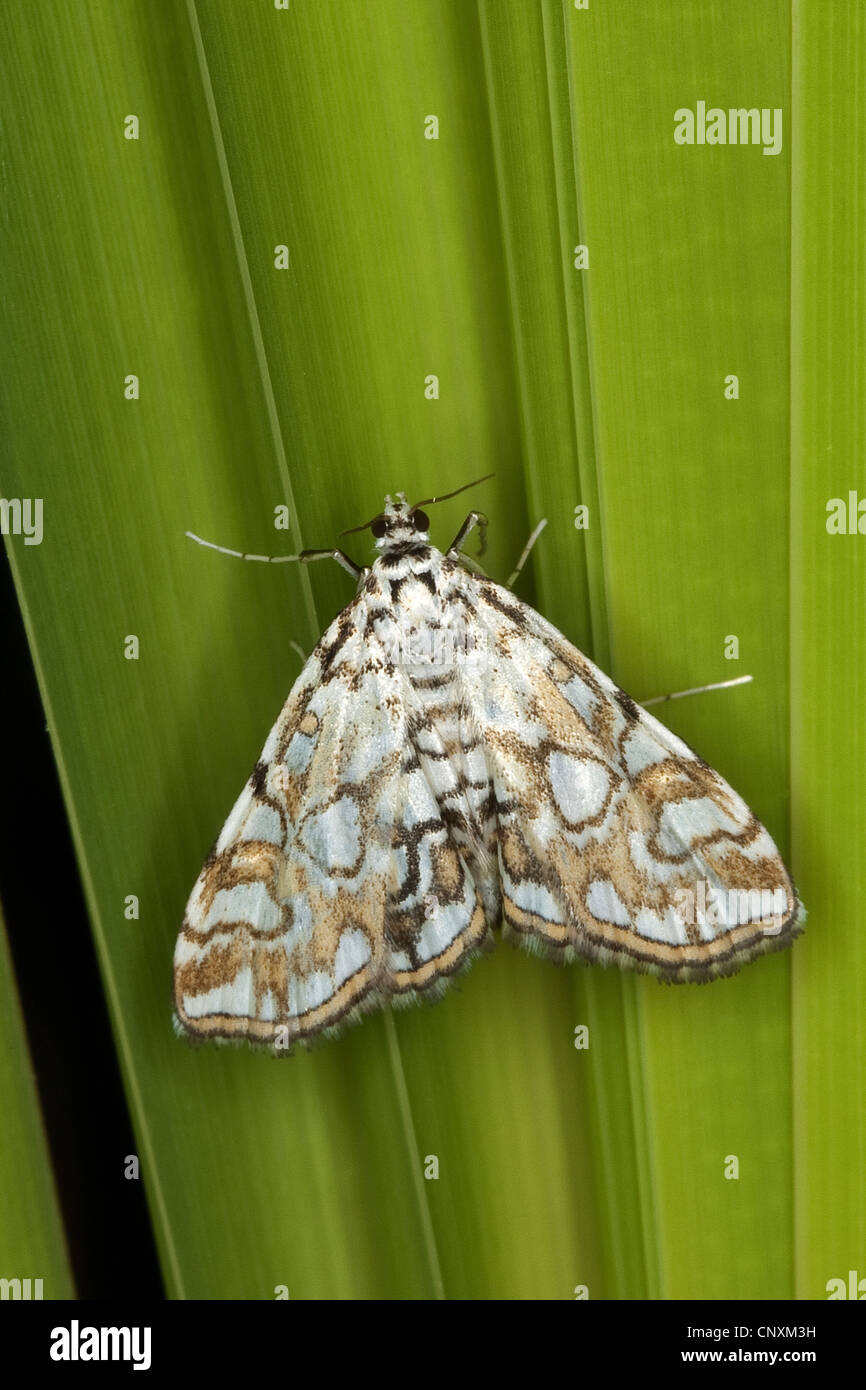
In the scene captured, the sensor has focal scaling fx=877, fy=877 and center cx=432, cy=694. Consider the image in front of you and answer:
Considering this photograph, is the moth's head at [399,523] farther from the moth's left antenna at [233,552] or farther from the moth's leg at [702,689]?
the moth's leg at [702,689]

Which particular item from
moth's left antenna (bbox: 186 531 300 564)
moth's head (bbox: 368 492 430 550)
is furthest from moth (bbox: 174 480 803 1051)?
moth's left antenna (bbox: 186 531 300 564)

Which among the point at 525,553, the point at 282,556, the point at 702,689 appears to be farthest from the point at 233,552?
the point at 702,689

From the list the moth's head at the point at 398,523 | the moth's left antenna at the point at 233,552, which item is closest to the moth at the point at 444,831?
the moth's head at the point at 398,523

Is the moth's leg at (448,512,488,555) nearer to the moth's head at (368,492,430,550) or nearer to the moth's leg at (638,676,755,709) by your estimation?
the moth's head at (368,492,430,550)

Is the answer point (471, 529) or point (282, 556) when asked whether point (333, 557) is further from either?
point (471, 529)

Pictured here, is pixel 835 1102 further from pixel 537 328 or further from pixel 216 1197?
pixel 537 328

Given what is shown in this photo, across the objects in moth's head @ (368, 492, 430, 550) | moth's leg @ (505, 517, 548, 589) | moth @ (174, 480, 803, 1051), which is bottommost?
moth @ (174, 480, 803, 1051)
